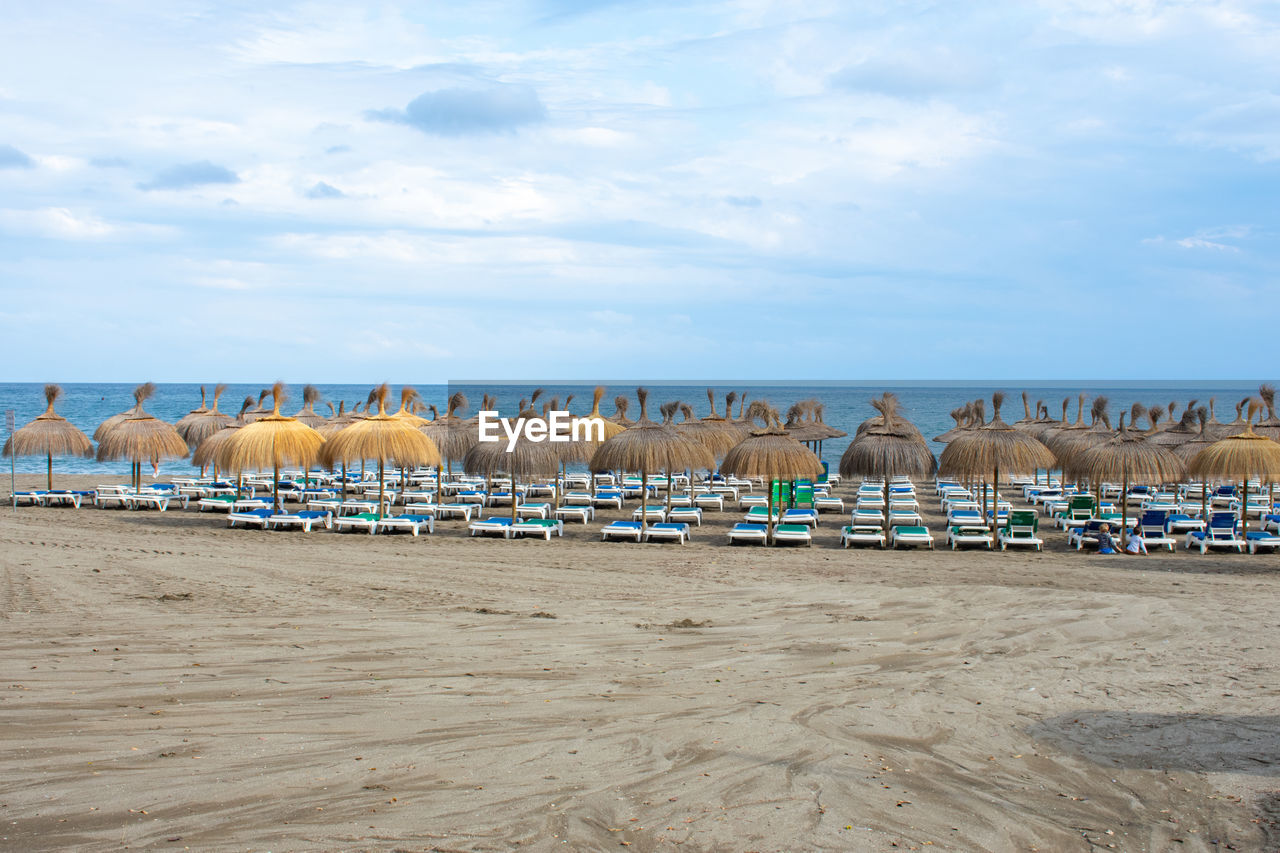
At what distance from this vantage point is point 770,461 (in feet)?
51.3

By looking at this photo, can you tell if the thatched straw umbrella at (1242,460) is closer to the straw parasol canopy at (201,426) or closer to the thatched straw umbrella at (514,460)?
the thatched straw umbrella at (514,460)

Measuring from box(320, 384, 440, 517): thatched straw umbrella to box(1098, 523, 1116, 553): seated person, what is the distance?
12056 mm

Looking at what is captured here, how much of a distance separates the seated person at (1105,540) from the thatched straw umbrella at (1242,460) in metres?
2.03

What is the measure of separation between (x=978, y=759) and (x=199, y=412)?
25.8 metres

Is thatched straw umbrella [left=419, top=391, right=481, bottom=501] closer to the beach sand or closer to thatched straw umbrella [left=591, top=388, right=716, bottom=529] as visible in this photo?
thatched straw umbrella [left=591, top=388, right=716, bottom=529]

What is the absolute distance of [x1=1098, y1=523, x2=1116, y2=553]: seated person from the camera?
1522 centimetres

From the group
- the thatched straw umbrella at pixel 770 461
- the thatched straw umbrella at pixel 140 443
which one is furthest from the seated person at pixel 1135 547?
the thatched straw umbrella at pixel 140 443

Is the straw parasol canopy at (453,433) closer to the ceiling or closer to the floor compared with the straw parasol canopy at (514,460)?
closer to the ceiling

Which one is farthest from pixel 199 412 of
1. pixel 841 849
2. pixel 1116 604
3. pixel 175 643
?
pixel 841 849

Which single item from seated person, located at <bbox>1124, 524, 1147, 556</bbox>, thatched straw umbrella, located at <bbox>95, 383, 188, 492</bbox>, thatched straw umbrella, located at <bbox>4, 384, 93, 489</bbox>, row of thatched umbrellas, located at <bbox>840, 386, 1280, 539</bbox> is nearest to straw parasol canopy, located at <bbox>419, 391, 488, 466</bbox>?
thatched straw umbrella, located at <bbox>95, 383, 188, 492</bbox>

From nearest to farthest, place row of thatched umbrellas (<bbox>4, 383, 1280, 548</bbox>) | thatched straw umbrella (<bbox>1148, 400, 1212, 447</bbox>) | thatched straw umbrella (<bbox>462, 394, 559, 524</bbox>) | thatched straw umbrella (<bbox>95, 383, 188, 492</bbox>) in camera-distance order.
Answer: row of thatched umbrellas (<bbox>4, 383, 1280, 548</bbox>)
thatched straw umbrella (<bbox>462, 394, 559, 524</bbox>)
thatched straw umbrella (<bbox>95, 383, 188, 492</bbox>)
thatched straw umbrella (<bbox>1148, 400, 1212, 447</bbox>)

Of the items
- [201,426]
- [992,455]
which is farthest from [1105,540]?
[201,426]

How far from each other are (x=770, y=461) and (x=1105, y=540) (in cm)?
568

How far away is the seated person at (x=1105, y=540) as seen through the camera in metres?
15.2
